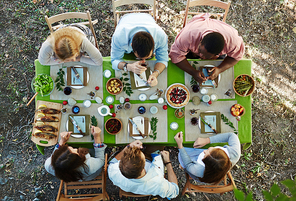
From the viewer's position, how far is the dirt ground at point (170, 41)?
350cm

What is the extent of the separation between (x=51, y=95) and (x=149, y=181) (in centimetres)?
171

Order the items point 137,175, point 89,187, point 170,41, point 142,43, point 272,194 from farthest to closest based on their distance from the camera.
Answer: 1. point 170,41
2. point 89,187
3. point 137,175
4. point 142,43
5. point 272,194

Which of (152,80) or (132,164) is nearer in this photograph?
(132,164)

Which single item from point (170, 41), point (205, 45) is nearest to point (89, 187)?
point (205, 45)

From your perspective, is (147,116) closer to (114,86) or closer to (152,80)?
(152,80)

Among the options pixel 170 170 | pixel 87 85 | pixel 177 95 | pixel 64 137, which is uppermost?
pixel 87 85

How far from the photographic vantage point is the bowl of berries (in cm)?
252

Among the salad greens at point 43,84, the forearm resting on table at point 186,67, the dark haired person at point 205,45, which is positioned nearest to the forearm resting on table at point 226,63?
the dark haired person at point 205,45

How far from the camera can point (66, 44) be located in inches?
89.3

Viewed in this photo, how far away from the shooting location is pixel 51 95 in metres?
2.57

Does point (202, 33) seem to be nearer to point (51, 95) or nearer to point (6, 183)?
point (51, 95)

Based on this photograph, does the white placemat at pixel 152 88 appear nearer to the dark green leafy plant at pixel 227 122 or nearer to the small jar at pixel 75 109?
the small jar at pixel 75 109

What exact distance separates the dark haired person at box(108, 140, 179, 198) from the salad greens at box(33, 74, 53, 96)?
4.22ft

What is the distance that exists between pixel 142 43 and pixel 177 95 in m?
0.84
